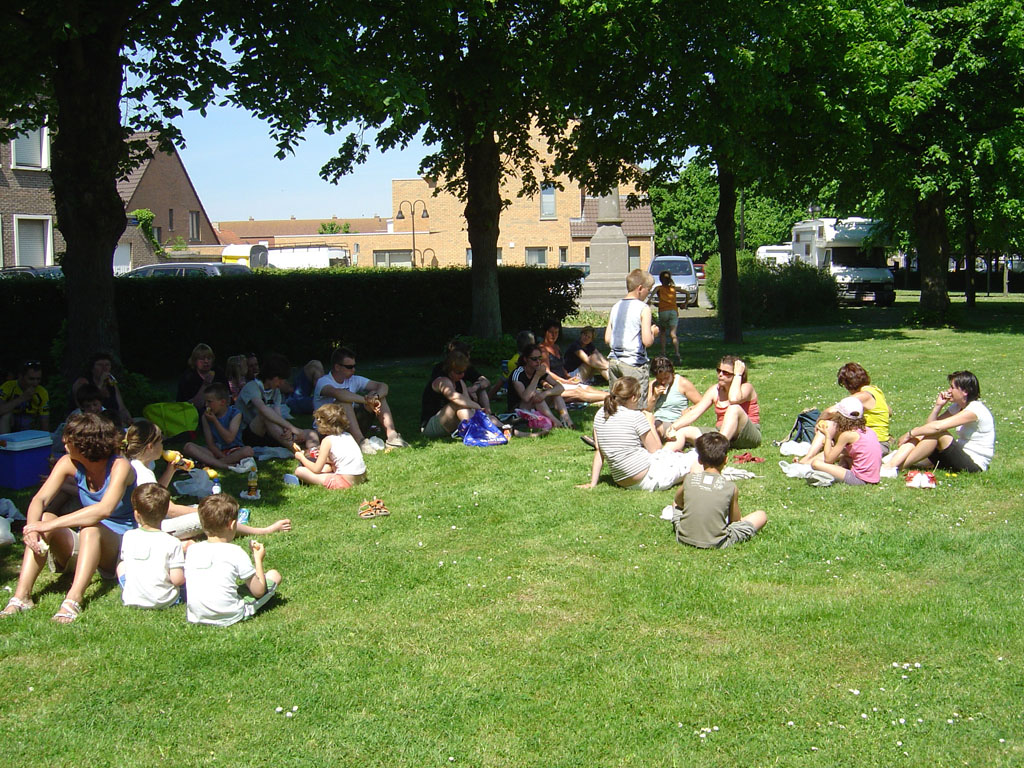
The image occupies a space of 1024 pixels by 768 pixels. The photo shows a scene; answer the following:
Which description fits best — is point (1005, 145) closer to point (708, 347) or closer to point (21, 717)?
point (708, 347)

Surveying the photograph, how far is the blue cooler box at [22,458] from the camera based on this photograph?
8.95 meters

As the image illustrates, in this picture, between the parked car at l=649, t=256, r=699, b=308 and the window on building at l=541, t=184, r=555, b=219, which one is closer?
the parked car at l=649, t=256, r=699, b=308

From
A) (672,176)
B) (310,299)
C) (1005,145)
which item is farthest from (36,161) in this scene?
(1005,145)

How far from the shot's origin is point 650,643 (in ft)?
17.8

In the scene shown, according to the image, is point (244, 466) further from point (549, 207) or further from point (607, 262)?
point (549, 207)

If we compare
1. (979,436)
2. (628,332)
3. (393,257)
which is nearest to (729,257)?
(628,332)

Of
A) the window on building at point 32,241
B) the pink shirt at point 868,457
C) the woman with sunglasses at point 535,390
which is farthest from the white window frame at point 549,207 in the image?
the pink shirt at point 868,457

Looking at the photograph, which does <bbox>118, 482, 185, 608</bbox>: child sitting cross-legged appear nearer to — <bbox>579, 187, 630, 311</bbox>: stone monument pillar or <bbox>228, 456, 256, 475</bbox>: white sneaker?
<bbox>228, 456, 256, 475</bbox>: white sneaker

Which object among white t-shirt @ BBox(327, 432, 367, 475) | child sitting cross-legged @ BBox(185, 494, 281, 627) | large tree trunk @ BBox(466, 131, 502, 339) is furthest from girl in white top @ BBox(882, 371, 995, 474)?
large tree trunk @ BBox(466, 131, 502, 339)

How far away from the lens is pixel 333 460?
912 cm

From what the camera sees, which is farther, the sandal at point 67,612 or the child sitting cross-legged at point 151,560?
the child sitting cross-legged at point 151,560

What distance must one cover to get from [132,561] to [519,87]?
11795mm

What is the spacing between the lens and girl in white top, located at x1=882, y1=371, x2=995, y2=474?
867 cm

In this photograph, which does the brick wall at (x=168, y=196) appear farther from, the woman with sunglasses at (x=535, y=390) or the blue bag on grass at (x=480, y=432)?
the blue bag on grass at (x=480, y=432)
